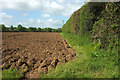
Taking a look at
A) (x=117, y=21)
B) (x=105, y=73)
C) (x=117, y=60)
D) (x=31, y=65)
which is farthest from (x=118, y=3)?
(x=31, y=65)

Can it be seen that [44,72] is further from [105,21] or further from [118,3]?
[118,3]

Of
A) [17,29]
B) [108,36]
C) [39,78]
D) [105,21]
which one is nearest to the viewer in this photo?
[39,78]

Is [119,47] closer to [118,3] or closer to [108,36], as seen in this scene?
[108,36]

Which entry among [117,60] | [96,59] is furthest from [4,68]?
[117,60]

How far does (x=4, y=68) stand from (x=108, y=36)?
196 inches

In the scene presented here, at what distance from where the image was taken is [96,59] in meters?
4.83

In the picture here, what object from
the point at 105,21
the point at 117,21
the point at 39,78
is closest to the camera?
the point at 39,78

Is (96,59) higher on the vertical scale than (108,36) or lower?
lower

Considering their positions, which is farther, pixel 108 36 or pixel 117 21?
pixel 108 36

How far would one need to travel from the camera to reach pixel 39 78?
3.72 meters

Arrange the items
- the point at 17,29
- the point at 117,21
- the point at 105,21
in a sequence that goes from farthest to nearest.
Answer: the point at 17,29 < the point at 105,21 < the point at 117,21

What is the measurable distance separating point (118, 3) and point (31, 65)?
4832 millimetres

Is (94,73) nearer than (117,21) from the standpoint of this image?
Yes

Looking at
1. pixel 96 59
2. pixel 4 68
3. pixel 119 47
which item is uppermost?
pixel 119 47
